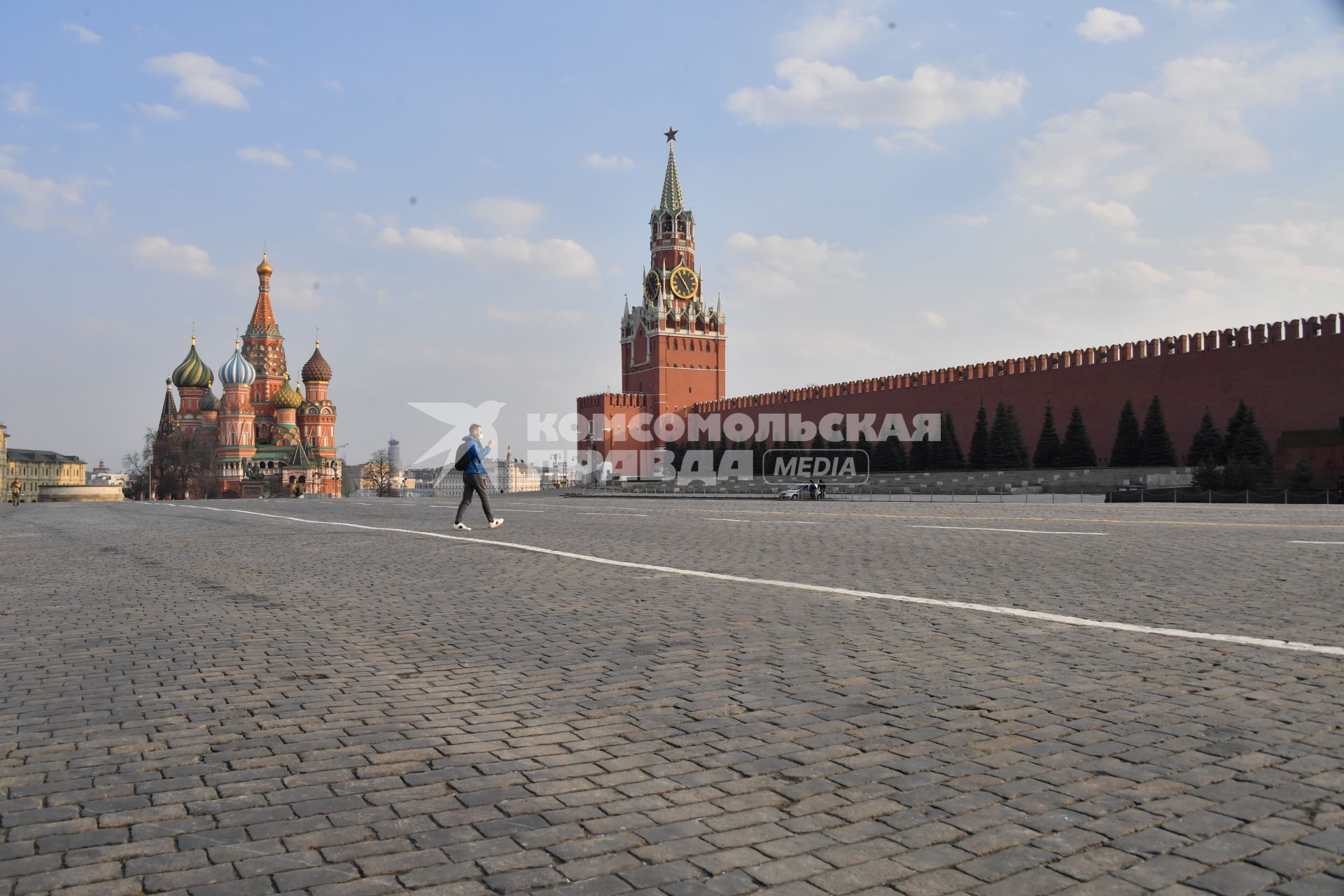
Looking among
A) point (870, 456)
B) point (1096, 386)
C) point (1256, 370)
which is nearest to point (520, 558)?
point (1256, 370)

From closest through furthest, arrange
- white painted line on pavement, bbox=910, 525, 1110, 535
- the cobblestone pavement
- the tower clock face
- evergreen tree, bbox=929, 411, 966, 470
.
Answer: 1. the cobblestone pavement
2. white painted line on pavement, bbox=910, 525, 1110, 535
3. evergreen tree, bbox=929, 411, 966, 470
4. the tower clock face

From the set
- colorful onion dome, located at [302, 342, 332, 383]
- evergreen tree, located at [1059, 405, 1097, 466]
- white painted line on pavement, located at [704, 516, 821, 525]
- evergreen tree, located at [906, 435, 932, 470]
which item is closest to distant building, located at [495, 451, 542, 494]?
colorful onion dome, located at [302, 342, 332, 383]

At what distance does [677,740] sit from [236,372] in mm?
84223

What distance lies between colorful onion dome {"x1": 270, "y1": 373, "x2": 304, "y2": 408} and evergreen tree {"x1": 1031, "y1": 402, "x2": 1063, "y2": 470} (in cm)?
6278

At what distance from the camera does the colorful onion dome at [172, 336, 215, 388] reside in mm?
83375

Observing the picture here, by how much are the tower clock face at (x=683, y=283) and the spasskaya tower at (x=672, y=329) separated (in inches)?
2.3

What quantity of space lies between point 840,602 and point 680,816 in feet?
12.1

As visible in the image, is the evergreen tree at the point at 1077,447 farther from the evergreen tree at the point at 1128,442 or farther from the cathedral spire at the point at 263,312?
the cathedral spire at the point at 263,312

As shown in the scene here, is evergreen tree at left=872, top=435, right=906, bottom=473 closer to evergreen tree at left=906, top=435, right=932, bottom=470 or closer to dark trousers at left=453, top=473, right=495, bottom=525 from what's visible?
evergreen tree at left=906, top=435, right=932, bottom=470

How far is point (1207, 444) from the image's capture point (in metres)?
33.3

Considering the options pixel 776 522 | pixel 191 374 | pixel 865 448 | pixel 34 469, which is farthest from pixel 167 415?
pixel 776 522

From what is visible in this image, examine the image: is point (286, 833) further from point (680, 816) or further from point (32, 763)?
point (32, 763)

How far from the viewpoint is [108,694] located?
12.7ft

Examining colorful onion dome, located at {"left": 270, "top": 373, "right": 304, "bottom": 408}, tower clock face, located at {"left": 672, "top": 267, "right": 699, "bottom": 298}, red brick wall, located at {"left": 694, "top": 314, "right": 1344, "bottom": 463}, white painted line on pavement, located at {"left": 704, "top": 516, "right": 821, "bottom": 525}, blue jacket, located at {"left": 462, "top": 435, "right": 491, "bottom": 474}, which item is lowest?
white painted line on pavement, located at {"left": 704, "top": 516, "right": 821, "bottom": 525}
